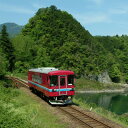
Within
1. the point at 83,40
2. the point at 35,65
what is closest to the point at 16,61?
the point at 35,65

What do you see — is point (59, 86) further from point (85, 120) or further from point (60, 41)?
point (60, 41)

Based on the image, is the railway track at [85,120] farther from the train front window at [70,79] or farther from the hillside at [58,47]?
the hillside at [58,47]

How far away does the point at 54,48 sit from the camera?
10769 cm

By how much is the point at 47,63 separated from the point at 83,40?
1865 inches

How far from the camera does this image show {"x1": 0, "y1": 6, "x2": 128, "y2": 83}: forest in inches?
3201

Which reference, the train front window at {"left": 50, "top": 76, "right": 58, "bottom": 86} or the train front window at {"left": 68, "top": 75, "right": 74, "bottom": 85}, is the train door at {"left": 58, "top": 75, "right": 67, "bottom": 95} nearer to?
the train front window at {"left": 50, "top": 76, "right": 58, "bottom": 86}

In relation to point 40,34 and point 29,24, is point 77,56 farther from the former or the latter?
point 29,24

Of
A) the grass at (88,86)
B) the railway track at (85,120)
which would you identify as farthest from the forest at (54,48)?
the railway track at (85,120)

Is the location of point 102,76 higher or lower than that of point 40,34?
lower

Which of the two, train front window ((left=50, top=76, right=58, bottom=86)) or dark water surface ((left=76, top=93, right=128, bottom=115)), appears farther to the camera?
dark water surface ((left=76, top=93, right=128, bottom=115))

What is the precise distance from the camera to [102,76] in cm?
11350

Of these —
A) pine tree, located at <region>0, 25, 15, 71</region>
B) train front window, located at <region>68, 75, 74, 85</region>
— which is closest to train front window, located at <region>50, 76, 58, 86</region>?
train front window, located at <region>68, 75, 74, 85</region>

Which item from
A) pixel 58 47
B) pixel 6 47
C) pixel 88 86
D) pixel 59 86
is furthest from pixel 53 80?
pixel 58 47

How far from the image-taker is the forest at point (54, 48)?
81.3m
